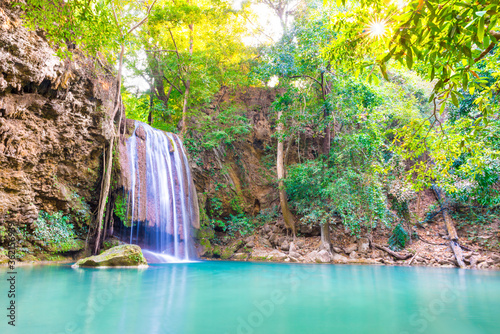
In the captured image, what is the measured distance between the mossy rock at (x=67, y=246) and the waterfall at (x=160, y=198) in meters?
1.59

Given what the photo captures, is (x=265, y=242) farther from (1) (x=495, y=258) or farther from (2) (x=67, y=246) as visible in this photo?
(1) (x=495, y=258)

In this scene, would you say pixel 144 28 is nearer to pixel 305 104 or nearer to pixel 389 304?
pixel 305 104

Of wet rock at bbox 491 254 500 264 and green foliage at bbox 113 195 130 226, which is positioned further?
wet rock at bbox 491 254 500 264

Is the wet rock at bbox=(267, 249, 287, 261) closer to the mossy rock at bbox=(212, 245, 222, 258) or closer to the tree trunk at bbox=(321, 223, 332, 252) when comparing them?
the tree trunk at bbox=(321, 223, 332, 252)

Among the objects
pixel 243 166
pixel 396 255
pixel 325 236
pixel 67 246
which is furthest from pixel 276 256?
pixel 67 246

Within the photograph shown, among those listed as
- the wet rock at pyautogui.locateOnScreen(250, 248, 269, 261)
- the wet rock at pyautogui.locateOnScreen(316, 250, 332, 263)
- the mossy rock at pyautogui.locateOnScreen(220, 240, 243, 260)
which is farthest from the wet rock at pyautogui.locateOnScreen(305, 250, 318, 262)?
the mossy rock at pyautogui.locateOnScreen(220, 240, 243, 260)

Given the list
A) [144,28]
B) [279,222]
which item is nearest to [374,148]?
[279,222]

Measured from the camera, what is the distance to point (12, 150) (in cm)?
704

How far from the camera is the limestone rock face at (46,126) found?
263 inches

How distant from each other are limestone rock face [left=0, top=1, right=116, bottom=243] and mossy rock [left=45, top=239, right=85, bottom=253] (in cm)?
71

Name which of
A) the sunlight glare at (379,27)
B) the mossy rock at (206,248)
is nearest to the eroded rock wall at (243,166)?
the mossy rock at (206,248)

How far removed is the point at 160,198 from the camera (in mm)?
10812

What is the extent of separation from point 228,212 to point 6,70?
31.8 ft

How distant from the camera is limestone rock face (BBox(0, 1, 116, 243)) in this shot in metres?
6.68
